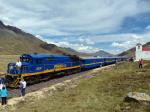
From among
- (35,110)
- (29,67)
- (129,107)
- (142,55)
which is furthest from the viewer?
(142,55)

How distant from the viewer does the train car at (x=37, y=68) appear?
115 feet

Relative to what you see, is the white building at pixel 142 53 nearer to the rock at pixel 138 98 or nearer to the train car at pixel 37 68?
the train car at pixel 37 68

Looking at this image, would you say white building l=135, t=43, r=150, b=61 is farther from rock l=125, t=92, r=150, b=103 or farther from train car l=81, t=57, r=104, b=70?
rock l=125, t=92, r=150, b=103

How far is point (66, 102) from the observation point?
23.2 m

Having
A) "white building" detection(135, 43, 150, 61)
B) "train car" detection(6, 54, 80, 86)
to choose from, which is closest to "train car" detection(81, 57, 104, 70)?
"train car" detection(6, 54, 80, 86)

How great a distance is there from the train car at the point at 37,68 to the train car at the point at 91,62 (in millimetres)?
9285

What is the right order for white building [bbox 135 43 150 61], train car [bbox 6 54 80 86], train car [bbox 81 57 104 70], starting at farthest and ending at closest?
white building [bbox 135 43 150 61] < train car [bbox 81 57 104 70] < train car [bbox 6 54 80 86]

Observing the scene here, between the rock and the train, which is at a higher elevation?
the train

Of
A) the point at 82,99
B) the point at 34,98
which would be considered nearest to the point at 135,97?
the point at 82,99

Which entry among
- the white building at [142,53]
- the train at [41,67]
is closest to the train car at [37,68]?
the train at [41,67]

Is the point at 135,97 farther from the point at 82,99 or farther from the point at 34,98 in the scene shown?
the point at 34,98

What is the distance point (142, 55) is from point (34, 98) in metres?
67.6

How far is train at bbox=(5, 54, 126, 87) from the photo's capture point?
115 ft

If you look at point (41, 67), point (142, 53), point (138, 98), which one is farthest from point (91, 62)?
point (138, 98)
